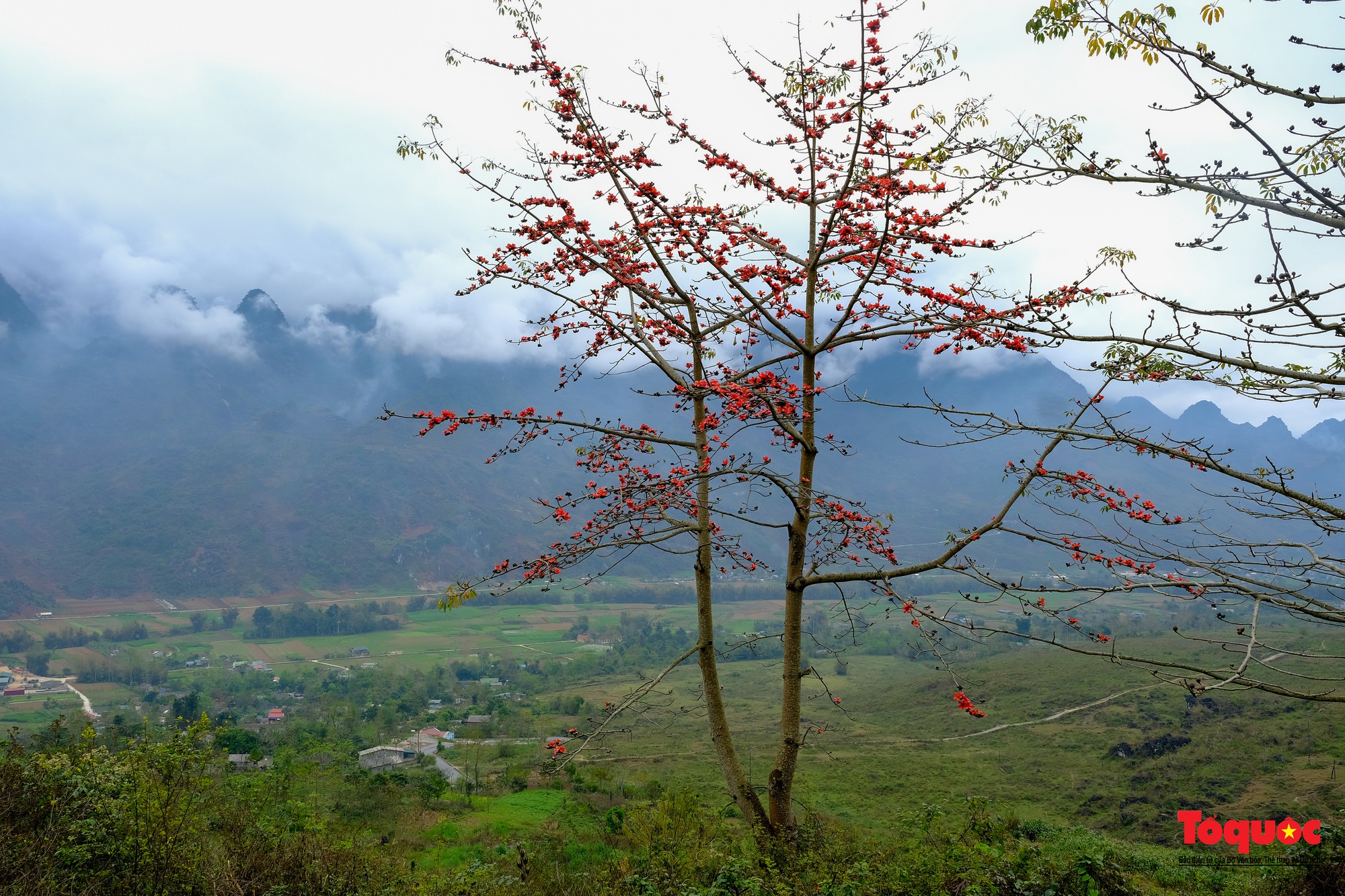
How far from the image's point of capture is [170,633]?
9350cm

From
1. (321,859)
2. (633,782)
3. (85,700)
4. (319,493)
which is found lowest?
(85,700)

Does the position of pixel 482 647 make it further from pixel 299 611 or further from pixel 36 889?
pixel 36 889

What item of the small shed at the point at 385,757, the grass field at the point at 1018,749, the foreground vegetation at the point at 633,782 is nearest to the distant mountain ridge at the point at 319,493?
the foreground vegetation at the point at 633,782

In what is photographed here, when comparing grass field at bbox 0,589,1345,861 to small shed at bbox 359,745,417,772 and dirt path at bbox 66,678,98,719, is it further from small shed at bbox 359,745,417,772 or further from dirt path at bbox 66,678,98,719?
small shed at bbox 359,745,417,772

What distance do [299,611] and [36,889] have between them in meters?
105

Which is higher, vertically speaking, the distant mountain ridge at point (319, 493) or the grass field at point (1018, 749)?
the distant mountain ridge at point (319, 493)

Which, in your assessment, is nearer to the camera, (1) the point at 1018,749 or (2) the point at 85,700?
(1) the point at 1018,749

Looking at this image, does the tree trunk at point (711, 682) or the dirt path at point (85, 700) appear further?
the dirt path at point (85, 700)

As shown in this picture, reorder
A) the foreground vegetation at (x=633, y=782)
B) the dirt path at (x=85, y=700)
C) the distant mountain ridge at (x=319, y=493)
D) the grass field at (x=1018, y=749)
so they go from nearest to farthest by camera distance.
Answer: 1. the foreground vegetation at (x=633, y=782)
2. the grass field at (x=1018, y=749)
3. the dirt path at (x=85, y=700)
4. the distant mountain ridge at (x=319, y=493)

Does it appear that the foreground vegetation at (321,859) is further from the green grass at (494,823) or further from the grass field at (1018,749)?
the green grass at (494,823)

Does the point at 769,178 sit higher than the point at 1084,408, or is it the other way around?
the point at 769,178

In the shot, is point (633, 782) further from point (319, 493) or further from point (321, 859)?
point (319, 493)

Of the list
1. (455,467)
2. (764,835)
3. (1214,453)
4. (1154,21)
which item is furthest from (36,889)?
(455,467)

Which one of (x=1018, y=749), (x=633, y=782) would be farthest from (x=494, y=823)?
(x=1018, y=749)
